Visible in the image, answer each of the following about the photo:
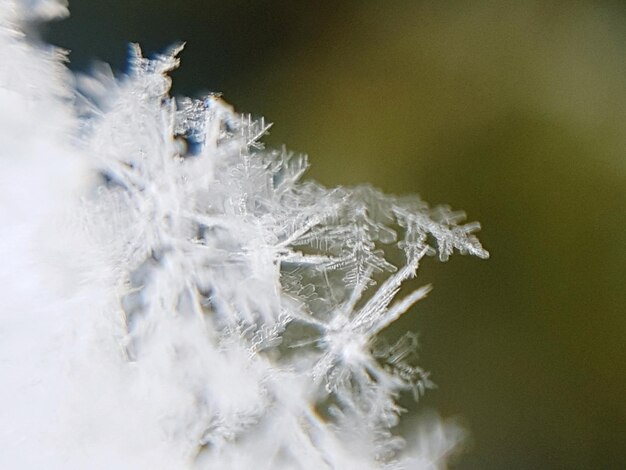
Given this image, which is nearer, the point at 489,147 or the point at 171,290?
the point at 171,290

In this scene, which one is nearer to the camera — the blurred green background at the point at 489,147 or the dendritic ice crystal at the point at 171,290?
the dendritic ice crystal at the point at 171,290

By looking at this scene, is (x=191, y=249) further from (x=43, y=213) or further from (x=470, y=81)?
(x=470, y=81)

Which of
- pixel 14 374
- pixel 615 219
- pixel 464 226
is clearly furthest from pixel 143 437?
pixel 615 219

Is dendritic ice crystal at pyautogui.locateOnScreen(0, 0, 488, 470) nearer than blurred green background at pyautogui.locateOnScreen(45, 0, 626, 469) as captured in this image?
Yes
